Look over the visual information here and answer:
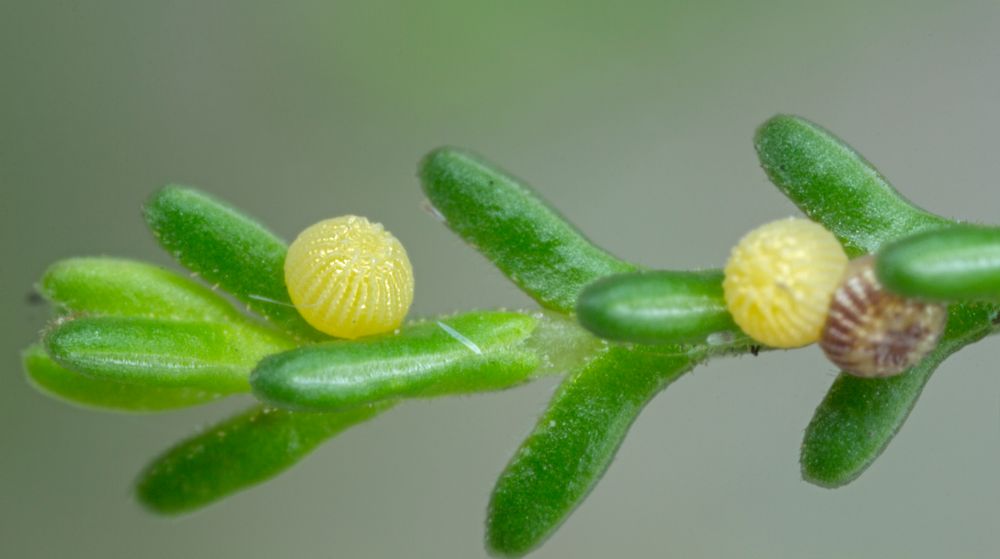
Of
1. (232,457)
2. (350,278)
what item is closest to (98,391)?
(232,457)

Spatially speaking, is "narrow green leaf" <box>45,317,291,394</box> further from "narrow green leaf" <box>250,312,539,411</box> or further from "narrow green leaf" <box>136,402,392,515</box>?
"narrow green leaf" <box>250,312,539,411</box>

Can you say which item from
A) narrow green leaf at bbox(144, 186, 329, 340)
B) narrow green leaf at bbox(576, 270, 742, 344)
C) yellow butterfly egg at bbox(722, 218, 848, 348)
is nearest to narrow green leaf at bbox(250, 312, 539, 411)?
narrow green leaf at bbox(144, 186, 329, 340)

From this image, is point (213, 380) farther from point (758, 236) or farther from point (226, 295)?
point (758, 236)

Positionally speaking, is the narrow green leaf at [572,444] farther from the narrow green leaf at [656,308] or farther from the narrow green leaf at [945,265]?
the narrow green leaf at [945,265]

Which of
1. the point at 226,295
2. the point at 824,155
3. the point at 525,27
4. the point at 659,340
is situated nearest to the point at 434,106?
the point at 525,27

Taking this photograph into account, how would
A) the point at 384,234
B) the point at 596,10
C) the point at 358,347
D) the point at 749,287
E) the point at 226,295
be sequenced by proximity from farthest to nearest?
the point at 596,10 < the point at 226,295 < the point at 384,234 < the point at 358,347 < the point at 749,287

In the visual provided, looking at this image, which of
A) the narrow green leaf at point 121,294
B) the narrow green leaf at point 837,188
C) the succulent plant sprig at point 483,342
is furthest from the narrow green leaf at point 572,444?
the narrow green leaf at point 121,294
